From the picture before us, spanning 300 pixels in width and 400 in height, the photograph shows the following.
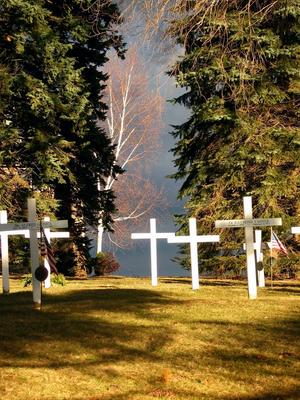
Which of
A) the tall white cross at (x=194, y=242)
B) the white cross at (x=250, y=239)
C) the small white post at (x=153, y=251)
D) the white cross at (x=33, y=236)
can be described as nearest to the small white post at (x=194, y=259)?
the tall white cross at (x=194, y=242)

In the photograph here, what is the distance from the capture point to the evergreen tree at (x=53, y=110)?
18.1 metres

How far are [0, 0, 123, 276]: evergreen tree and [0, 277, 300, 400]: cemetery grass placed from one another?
9.20 meters

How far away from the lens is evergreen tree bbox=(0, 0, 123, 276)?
1814 centimetres

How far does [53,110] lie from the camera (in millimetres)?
18422

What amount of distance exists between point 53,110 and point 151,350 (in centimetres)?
1312

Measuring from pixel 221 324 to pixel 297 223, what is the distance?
429 inches

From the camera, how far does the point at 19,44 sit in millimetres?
18047

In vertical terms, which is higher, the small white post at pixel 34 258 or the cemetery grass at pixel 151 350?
the small white post at pixel 34 258

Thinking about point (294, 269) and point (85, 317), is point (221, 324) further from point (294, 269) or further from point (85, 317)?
point (294, 269)

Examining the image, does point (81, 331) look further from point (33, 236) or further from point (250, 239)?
point (250, 239)

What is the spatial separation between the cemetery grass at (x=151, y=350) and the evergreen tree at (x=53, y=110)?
30.2ft

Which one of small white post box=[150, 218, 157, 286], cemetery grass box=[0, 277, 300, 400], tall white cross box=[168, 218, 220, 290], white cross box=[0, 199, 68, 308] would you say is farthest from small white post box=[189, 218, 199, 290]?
white cross box=[0, 199, 68, 308]

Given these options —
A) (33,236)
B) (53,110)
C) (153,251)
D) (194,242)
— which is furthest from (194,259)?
(53,110)

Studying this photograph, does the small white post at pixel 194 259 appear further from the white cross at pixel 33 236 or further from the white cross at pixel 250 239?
the white cross at pixel 33 236
